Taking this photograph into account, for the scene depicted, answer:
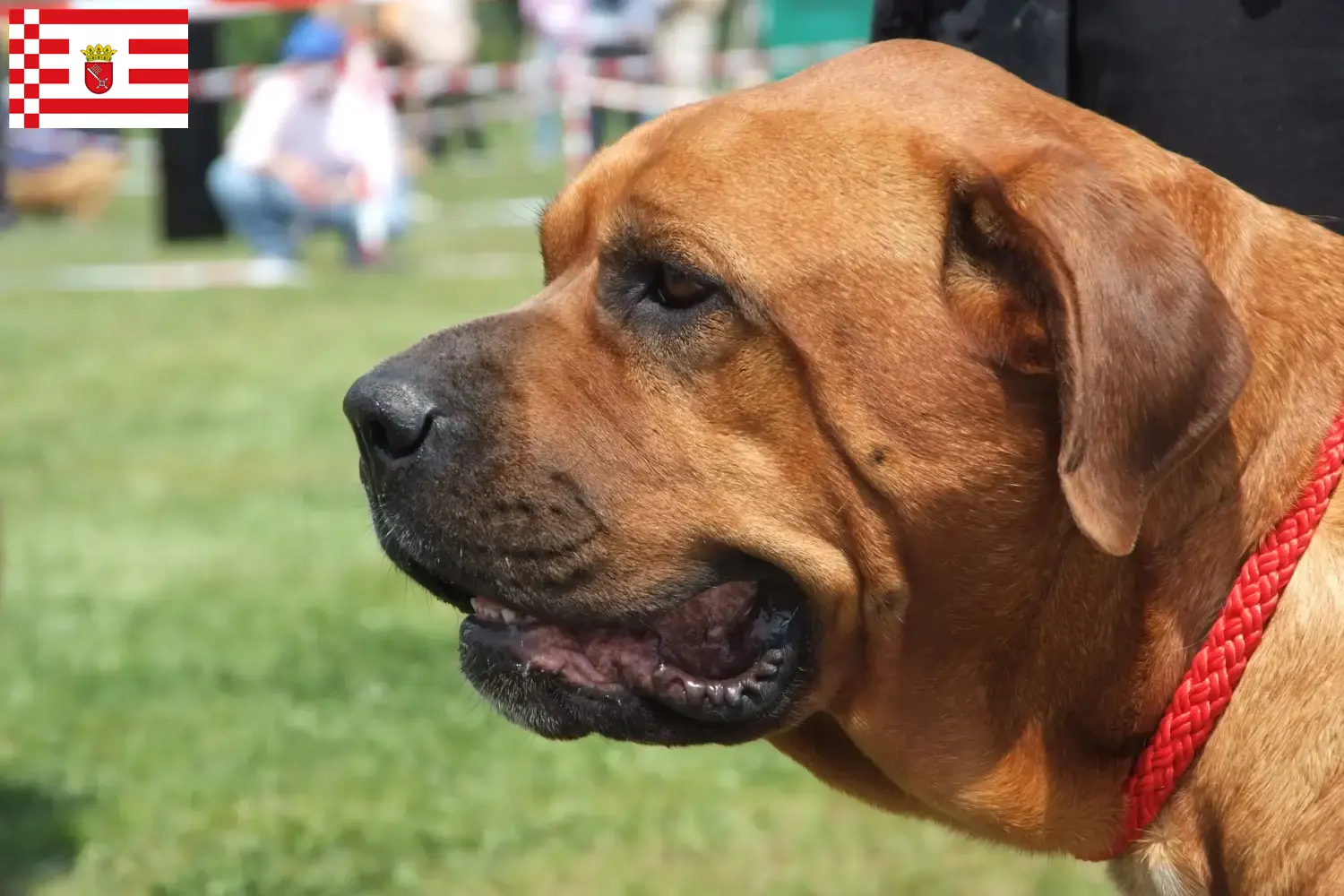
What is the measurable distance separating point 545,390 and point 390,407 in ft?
0.90

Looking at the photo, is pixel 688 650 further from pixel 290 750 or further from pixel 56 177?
pixel 56 177

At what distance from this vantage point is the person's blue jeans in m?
17.4

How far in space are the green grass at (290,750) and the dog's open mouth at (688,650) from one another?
1.50 m

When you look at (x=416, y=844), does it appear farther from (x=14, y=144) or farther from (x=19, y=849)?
(x=14, y=144)

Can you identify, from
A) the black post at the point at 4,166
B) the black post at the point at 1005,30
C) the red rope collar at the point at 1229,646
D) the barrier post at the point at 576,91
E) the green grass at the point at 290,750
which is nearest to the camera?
the red rope collar at the point at 1229,646

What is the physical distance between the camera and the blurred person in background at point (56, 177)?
24.4 m

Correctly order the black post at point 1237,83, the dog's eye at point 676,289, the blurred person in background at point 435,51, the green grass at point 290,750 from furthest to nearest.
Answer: the blurred person in background at point 435,51
the green grass at point 290,750
the black post at point 1237,83
the dog's eye at point 676,289

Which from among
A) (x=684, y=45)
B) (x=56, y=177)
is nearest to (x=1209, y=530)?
(x=56, y=177)

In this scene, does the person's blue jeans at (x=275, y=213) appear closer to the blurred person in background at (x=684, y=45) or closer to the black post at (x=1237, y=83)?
the blurred person in background at (x=684, y=45)

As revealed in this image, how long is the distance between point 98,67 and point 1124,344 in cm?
737

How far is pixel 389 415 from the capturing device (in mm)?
2898

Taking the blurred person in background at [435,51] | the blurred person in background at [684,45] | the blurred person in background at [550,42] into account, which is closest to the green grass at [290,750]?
the blurred person in background at [435,51]

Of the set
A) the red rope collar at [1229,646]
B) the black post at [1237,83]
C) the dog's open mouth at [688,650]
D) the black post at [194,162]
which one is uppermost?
the black post at [1237,83]

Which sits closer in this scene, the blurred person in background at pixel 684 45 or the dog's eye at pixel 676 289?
the dog's eye at pixel 676 289
